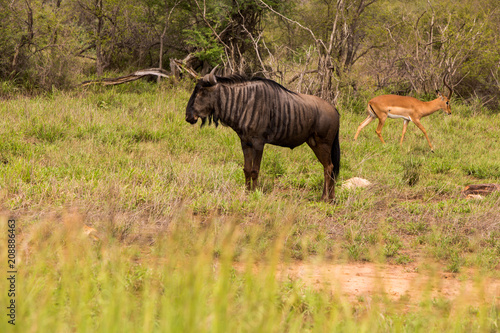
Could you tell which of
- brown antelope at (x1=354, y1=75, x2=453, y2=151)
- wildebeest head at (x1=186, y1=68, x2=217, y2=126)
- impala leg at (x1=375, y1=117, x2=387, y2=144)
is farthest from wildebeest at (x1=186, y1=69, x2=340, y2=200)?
brown antelope at (x1=354, y1=75, x2=453, y2=151)

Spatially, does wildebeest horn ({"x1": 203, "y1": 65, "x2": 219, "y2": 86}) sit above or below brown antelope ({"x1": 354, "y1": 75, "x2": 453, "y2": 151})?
above

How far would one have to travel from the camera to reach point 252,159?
608 cm

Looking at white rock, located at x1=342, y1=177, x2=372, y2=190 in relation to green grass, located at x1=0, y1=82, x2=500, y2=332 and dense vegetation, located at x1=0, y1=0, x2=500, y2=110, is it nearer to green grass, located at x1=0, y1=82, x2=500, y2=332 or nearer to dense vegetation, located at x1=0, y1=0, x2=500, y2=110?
green grass, located at x1=0, y1=82, x2=500, y2=332

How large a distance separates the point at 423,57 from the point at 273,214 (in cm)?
1074

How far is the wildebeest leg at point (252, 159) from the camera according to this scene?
237 inches

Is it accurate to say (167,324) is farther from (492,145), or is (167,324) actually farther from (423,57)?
(423,57)

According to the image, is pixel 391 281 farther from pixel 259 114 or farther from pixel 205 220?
pixel 259 114

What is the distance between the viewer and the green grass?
1967mm

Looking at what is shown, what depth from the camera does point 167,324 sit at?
5.36 feet

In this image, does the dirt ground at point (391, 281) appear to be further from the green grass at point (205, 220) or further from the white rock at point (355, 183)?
the white rock at point (355, 183)

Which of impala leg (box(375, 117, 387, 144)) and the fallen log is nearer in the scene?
impala leg (box(375, 117, 387, 144))

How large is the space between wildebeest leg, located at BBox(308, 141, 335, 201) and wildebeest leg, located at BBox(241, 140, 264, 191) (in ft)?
2.80

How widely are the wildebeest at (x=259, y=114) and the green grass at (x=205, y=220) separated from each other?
1.76ft

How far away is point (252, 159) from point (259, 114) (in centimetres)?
56
